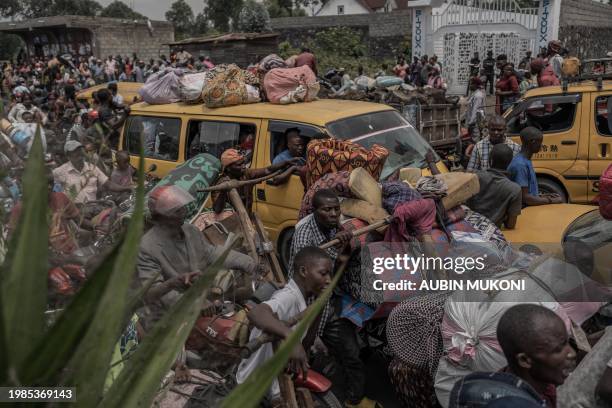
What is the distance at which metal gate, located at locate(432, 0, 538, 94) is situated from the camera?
17.5m

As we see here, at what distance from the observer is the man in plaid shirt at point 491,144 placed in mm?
5586

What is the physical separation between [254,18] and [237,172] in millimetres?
19767

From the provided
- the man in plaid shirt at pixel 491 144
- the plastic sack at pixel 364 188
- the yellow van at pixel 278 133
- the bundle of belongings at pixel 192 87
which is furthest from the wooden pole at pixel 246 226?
the man in plaid shirt at pixel 491 144

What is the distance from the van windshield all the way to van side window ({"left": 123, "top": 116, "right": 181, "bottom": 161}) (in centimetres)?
194

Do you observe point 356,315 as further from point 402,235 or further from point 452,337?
point 452,337

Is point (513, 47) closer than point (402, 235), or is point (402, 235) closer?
point (402, 235)

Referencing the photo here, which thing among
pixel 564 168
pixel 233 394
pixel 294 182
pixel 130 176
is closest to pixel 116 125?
pixel 130 176

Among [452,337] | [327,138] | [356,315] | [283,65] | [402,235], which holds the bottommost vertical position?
[356,315]

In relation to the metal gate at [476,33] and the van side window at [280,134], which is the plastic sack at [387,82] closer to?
the van side window at [280,134]

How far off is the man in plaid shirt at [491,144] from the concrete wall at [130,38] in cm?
2656

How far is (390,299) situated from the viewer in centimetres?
349

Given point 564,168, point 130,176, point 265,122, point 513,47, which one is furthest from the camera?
point 513,47

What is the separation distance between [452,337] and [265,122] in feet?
10.9

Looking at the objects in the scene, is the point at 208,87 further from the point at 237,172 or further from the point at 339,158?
the point at 339,158
